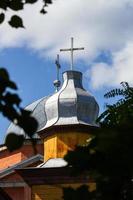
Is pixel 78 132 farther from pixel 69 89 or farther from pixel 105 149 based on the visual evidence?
pixel 105 149

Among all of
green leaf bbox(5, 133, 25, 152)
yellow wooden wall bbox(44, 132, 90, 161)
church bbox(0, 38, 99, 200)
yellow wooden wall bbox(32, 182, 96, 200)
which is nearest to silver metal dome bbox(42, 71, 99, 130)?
church bbox(0, 38, 99, 200)

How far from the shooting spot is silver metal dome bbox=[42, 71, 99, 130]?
2119 centimetres

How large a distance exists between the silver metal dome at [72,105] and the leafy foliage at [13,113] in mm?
18354

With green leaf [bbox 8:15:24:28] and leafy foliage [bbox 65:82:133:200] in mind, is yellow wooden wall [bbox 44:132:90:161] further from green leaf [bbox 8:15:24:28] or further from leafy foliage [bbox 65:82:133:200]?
leafy foliage [bbox 65:82:133:200]

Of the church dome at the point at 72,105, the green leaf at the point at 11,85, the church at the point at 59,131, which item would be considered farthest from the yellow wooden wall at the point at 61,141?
the green leaf at the point at 11,85

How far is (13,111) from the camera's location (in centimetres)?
253

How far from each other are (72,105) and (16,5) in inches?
729

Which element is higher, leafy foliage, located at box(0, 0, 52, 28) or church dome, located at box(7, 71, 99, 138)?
church dome, located at box(7, 71, 99, 138)

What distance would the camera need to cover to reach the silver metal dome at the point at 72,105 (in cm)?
2119

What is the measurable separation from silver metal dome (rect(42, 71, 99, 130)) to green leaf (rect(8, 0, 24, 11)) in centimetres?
1801

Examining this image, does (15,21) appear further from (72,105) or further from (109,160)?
(72,105)

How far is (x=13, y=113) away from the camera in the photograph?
8.31 ft

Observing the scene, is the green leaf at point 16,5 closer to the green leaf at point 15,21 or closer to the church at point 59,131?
the green leaf at point 15,21

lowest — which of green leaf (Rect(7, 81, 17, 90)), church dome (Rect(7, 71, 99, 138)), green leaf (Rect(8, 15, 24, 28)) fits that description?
green leaf (Rect(7, 81, 17, 90))
